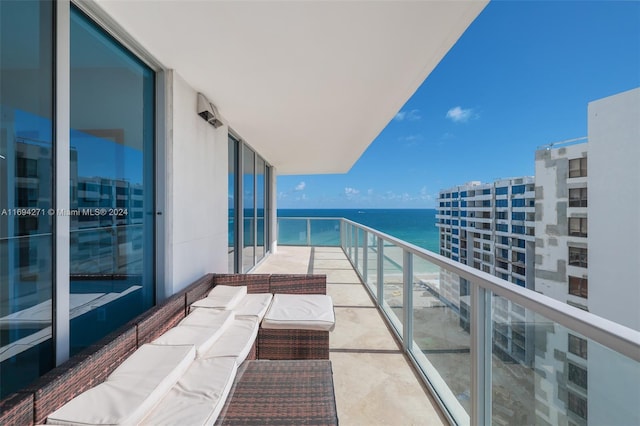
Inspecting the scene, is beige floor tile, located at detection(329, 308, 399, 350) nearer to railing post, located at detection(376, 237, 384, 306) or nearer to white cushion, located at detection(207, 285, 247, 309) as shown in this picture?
railing post, located at detection(376, 237, 384, 306)

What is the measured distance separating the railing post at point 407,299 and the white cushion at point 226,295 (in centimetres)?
155

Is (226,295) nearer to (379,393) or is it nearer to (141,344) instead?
(141,344)

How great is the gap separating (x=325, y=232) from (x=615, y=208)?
19865mm

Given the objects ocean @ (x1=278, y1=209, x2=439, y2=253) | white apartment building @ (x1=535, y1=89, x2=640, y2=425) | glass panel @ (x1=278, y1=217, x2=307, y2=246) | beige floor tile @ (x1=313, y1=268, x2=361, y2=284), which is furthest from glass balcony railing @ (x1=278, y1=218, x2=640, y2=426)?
ocean @ (x1=278, y1=209, x2=439, y2=253)

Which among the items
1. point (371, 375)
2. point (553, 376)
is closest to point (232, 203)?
point (371, 375)

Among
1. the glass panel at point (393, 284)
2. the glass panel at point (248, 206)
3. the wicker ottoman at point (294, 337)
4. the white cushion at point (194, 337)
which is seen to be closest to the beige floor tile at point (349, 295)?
the glass panel at point (393, 284)

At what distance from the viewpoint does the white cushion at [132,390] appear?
1.07 m

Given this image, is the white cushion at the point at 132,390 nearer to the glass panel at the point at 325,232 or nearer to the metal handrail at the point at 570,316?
the metal handrail at the point at 570,316

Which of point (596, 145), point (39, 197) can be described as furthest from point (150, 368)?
point (596, 145)

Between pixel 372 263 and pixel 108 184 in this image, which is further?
pixel 372 263

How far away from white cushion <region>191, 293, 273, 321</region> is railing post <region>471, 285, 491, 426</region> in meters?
1.49

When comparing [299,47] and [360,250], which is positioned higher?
[299,47]

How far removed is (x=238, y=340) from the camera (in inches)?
73.0

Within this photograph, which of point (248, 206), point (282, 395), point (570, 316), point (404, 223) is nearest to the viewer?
point (570, 316)
